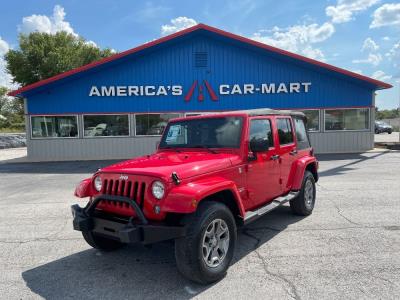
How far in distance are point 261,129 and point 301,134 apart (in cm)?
170

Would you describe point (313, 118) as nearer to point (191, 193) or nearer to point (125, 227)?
point (191, 193)

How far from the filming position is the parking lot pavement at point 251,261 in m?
3.62

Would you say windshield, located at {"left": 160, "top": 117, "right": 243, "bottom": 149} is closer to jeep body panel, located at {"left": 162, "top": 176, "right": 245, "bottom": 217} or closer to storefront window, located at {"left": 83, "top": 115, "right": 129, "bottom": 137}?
jeep body panel, located at {"left": 162, "top": 176, "right": 245, "bottom": 217}

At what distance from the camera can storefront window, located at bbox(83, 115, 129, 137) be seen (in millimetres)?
18328

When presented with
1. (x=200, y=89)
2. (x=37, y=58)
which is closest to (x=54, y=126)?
(x=200, y=89)

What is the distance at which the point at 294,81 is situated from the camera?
1855 centimetres

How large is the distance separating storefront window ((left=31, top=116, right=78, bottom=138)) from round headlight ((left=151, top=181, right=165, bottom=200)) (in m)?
15.9

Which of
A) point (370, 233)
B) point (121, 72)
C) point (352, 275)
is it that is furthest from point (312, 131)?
point (352, 275)

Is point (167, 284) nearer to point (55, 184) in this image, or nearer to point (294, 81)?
point (55, 184)

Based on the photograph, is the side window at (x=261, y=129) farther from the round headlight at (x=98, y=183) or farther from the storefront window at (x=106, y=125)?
the storefront window at (x=106, y=125)

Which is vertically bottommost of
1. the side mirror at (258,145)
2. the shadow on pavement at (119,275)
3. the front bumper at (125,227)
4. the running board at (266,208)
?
the shadow on pavement at (119,275)

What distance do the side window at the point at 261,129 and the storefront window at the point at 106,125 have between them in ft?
45.8

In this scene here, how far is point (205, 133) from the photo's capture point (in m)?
5.05

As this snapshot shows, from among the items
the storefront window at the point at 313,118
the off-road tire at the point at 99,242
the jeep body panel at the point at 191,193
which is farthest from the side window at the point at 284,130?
the storefront window at the point at 313,118
